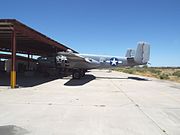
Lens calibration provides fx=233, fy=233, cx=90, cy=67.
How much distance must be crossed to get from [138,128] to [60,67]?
975 inches

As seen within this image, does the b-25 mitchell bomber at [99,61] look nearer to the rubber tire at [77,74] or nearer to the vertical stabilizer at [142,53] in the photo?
the vertical stabilizer at [142,53]

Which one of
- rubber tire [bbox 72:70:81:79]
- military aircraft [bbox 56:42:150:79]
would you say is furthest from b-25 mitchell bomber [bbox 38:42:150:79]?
rubber tire [bbox 72:70:81:79]

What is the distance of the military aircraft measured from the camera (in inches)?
1097

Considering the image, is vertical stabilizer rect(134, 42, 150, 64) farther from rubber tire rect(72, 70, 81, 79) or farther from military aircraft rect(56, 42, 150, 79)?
rubber tire rect(72, 70, 81, 79)

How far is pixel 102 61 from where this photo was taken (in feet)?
102

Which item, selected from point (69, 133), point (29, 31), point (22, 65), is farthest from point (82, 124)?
point (22, 65)

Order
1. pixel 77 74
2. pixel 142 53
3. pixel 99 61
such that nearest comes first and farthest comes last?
pixel 77 74 → pixel 142 53 → pixel 99 61

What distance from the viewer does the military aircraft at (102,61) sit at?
91.4 feet

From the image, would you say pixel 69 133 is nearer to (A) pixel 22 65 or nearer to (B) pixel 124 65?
(B) pixel 124 65

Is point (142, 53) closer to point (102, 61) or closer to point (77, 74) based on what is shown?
point (102, 61)

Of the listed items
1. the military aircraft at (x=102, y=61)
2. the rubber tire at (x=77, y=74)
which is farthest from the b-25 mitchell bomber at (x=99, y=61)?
the rubber tire at (x=77, y=74)

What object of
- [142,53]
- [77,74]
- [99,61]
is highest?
[142,53]

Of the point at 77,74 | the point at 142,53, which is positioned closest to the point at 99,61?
the point at 77,74

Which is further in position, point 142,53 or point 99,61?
point 99,61
